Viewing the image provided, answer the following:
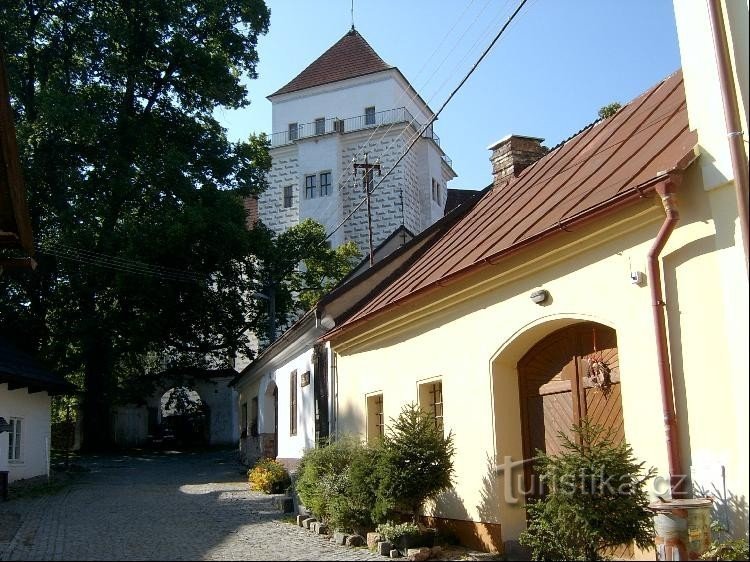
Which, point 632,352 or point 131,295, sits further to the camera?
point 131,295

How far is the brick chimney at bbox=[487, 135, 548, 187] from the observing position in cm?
1421

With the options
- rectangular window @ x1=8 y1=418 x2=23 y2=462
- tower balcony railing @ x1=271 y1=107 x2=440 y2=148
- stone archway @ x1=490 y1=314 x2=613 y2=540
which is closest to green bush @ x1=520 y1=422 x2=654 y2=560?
stone archway @ x1=490 y1=314 x2=613 y2=540

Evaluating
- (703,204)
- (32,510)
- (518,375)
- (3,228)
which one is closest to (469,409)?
(518,375)

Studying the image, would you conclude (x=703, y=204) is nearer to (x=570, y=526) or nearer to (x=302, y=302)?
(x=570, y=526)

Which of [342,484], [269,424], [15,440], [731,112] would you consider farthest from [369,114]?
[731,112]

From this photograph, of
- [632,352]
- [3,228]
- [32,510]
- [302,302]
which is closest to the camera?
[632,352]

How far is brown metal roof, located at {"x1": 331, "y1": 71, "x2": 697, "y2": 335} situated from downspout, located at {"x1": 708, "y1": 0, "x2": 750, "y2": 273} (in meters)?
0.44

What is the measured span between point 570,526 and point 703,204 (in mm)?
3075

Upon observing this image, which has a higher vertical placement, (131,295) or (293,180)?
(293,180)

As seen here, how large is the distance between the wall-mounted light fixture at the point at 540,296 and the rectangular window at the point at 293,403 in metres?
A: 10.4

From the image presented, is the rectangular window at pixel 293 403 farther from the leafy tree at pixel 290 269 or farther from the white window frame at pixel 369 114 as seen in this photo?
the white window frame at pixel 369 114

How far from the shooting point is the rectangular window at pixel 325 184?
161ft

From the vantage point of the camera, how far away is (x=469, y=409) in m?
10.2

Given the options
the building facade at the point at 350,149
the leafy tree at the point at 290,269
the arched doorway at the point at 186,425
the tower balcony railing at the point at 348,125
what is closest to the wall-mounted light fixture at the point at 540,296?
the leafy tree at the point at 290,269
